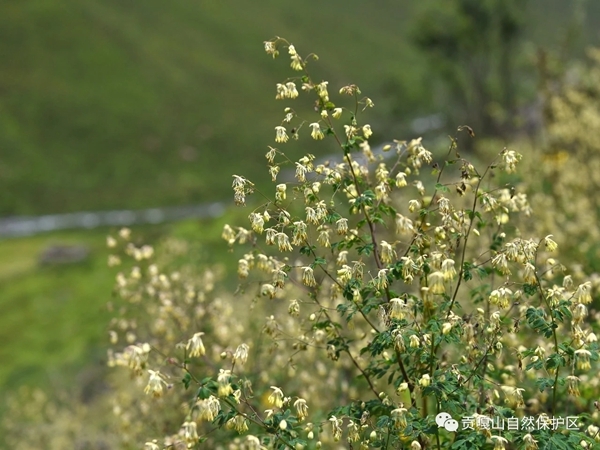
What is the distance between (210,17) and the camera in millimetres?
148125

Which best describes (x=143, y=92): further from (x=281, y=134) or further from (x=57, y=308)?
(x=281, y=134)

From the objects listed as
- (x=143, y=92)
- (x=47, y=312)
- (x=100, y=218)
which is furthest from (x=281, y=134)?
(x=143, y=92)

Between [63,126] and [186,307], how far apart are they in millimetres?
109766

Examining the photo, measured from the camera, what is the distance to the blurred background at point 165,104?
42219 millimetres

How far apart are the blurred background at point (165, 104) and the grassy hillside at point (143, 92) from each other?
1.08 ft

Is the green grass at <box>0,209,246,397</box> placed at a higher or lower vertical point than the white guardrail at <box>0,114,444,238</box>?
lower

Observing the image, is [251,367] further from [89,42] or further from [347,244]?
[89,42]

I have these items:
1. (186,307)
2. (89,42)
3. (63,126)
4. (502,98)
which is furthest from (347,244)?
(89,42)

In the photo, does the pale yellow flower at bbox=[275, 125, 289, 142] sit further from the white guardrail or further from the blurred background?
the white guardrail

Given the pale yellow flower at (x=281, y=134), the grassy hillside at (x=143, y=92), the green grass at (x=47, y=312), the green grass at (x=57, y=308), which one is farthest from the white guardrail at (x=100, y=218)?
the pale yellow flower at (x=281, y=134)

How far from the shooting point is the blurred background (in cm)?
4222

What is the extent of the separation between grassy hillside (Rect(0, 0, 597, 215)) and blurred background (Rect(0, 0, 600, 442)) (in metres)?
Answer: 0.33

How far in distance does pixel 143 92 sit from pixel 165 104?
16.8 ft

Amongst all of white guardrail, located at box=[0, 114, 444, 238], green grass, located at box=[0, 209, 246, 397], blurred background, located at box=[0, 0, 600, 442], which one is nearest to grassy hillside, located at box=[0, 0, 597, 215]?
blurred background, located at box=[0, 0, 600, 442]
